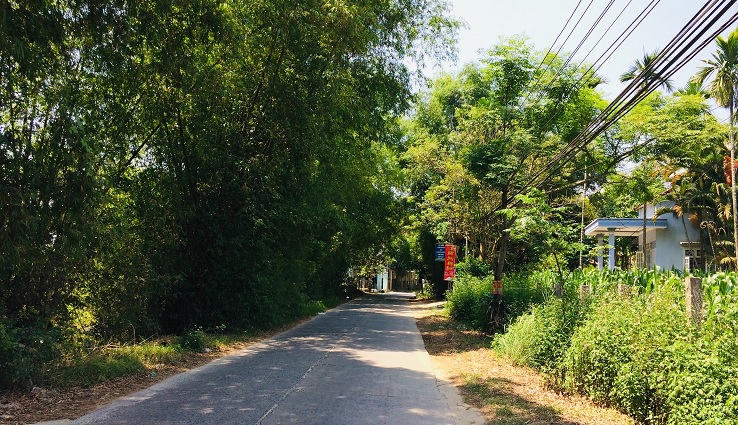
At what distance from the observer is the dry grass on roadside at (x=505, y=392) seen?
7.06 metres

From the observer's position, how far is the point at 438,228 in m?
A: 28.4

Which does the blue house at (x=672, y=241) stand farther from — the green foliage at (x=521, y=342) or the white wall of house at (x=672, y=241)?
the green foliage at (x=521, y=342)

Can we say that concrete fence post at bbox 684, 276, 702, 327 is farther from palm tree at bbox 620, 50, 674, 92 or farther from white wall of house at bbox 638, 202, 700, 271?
white wall of house at bbox 638, 202, 700, 271

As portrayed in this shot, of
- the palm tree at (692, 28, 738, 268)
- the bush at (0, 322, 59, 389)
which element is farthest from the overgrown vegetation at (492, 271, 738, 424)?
the palm tree at (692, 28, 738, 268)

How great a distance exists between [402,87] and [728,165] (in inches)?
651

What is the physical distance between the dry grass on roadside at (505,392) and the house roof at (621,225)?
1175 centimetres

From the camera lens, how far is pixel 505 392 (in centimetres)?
873

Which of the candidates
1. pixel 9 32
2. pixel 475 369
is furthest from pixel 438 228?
pixel 9 32

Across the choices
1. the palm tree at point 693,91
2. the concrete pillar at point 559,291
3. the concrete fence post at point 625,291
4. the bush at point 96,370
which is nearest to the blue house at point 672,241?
the palm tree at point 693,91

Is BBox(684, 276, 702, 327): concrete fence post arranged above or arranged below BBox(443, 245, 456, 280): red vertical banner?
below

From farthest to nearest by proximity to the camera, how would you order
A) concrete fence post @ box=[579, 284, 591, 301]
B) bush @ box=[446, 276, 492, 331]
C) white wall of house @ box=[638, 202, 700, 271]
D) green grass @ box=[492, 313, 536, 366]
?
white wall of house @ box=[638, 202, 700, 271]
bush @ box=[446, 276, 492, 331]
green grass @ box=[492, 313, 536, 366]
concrete fence post @ box=[579, 284, 591, 301]

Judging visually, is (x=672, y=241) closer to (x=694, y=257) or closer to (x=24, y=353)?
(x=694, y=257)

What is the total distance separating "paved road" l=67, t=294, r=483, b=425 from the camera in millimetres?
6820

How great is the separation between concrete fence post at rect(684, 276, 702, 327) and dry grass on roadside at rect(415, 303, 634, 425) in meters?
1.45
